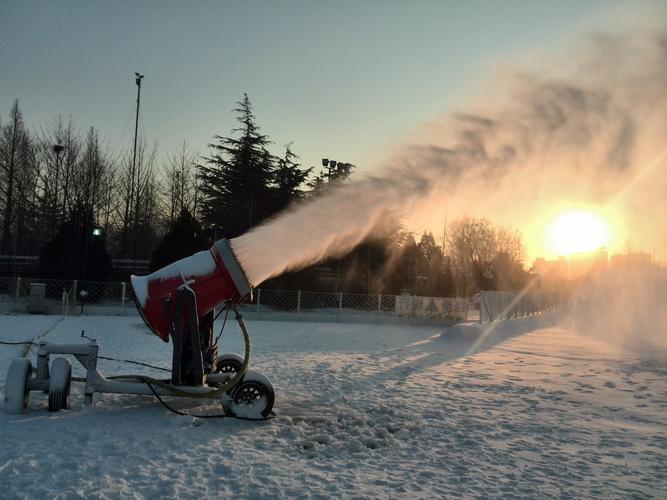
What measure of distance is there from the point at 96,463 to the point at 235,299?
2.85 m

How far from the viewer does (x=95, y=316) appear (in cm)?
2280

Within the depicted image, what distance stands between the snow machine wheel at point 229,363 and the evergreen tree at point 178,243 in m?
22.1

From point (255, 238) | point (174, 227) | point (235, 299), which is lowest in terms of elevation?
point (235, 299)

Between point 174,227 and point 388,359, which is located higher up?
point 174,227

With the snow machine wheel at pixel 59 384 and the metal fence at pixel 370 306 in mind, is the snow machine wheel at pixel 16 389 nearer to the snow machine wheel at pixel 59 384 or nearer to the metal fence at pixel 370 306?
the snow machine wheel at pixel 59 384

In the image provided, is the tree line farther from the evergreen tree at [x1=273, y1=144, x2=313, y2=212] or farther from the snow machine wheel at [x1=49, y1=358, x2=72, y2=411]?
the snow machine wheel at [x1=49, y1=358, x2=72, y2=411]

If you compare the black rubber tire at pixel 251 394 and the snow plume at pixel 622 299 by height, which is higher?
the snow plume at pixel 622 299

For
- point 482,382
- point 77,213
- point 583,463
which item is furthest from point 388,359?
point 77,213

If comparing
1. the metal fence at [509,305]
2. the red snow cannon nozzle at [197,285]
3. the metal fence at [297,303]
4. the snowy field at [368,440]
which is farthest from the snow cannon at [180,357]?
the metal fence at [509,305]

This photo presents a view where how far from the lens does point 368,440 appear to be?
19.6 feet

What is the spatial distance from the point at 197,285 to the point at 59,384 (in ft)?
6.75

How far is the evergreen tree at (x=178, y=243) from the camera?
98.7 feet

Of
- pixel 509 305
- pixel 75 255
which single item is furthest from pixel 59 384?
pixel 75 255

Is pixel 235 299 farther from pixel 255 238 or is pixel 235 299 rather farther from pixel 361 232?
pixel 361 232
